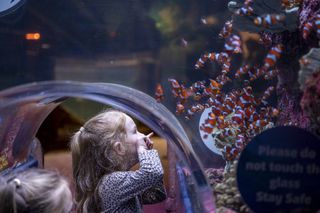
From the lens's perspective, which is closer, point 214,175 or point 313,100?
point 313,100

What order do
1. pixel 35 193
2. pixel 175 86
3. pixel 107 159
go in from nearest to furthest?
pixel 35 193 → pixel 175 86 → pixel 107 159

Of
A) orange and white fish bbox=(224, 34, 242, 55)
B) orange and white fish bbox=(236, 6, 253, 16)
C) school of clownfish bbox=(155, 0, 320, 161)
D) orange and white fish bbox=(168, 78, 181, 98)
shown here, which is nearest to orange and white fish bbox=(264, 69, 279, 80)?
school of clownfish bbox=(155, 0, 320, 161)

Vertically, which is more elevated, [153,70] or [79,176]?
[153,70]

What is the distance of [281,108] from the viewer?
1.82m

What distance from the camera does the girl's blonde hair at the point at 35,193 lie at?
1711 mm

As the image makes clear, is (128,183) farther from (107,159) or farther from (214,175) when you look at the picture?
(214,175)

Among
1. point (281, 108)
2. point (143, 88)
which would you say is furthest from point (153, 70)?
point (281, 108)

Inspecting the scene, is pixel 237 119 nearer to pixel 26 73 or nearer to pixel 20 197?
pixel 20 197

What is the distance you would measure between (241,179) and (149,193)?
1258mm

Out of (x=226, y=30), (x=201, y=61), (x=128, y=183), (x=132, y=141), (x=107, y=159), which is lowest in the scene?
(x=128, y=183)

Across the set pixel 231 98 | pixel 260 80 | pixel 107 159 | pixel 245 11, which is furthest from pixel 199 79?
pixel 107 159

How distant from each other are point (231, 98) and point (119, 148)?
86cm

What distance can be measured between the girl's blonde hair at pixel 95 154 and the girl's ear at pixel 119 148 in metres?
0.02

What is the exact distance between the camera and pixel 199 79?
206 centimetres
